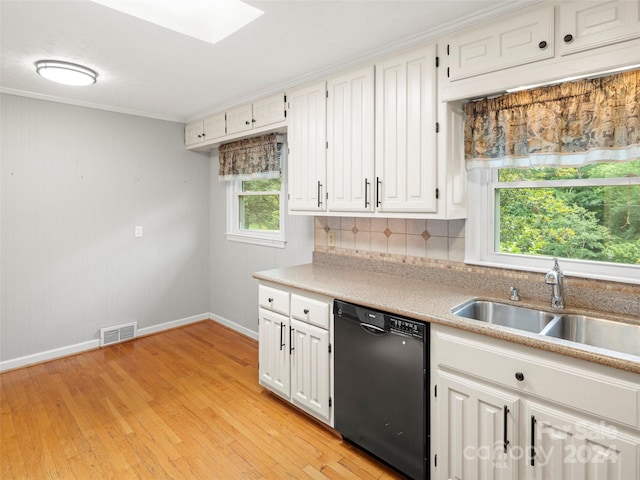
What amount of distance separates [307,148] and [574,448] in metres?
2.27

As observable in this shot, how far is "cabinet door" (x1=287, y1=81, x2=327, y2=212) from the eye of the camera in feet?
8.82

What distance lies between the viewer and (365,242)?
2877 millimetres

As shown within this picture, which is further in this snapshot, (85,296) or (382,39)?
(85,296)

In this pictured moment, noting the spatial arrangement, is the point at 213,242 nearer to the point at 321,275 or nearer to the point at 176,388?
the point at 176,388

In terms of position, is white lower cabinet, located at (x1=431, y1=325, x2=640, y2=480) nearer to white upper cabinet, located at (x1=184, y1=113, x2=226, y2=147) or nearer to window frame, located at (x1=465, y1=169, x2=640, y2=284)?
window frame, located at (x1=465, y1=169, x2=640, y2=284)

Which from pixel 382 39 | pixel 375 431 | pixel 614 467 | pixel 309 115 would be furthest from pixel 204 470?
pixel 382 39

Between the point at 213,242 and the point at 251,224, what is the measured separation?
73 centimetres

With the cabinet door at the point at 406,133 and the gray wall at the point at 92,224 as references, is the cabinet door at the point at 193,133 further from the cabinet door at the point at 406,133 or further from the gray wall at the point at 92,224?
the cabinet door at the point at 406,133

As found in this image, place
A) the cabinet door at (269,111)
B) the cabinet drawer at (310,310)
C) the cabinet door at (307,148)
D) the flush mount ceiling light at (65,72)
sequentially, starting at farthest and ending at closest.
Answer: the cabinet door at (269,111) → the cabinet door at (307,148) → the flush mount ceiling light at (65,72) → the cabinet drawer at (310,310)

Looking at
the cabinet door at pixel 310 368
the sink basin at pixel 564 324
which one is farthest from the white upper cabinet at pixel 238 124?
the sink basin at pixel 564 324

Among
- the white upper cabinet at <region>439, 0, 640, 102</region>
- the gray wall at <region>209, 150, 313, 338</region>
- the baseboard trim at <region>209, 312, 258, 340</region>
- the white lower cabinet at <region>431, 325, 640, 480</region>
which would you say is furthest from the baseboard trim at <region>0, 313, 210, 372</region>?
the white upper cabinet at <region>439, 0, 640, 102</region>

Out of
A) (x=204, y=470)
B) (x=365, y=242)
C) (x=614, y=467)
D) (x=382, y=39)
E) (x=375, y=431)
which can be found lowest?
(x=204, y=470)

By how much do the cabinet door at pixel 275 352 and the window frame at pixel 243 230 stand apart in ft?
3.43

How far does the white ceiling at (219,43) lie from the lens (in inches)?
73.4
